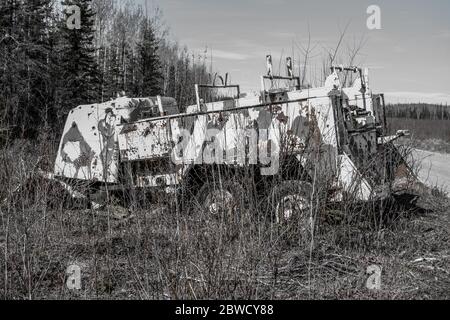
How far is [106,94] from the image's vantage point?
30547 mm

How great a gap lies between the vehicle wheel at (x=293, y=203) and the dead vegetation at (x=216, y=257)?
8 cm

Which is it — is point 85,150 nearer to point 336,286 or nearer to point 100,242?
point 100,242

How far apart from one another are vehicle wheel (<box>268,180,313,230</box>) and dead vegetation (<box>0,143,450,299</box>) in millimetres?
82

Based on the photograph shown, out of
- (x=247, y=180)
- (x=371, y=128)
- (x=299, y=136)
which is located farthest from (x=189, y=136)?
(x=371, y=128)

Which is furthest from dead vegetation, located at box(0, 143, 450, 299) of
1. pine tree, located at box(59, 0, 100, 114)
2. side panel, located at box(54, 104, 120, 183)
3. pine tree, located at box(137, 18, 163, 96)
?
pine tree, located at box(137, 18, 163, 96)

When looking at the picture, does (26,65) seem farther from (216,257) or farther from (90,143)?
(216,257)

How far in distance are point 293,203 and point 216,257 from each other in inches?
69.3

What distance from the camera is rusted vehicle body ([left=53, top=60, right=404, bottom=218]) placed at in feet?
17.3

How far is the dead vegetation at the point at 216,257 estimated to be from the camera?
3605 millimetres
